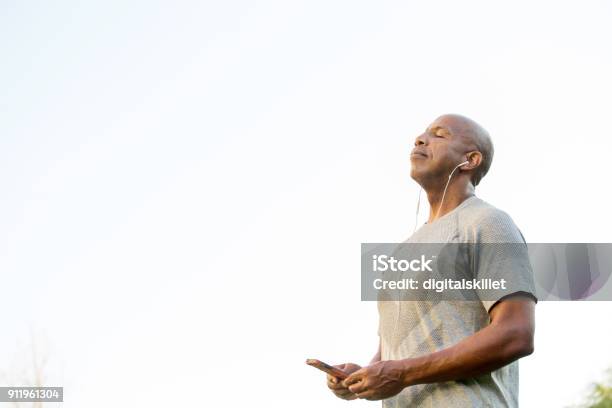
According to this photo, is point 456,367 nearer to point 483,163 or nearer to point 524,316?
point 524,316

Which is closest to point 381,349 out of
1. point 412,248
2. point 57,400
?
point 412,248

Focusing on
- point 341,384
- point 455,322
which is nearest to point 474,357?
point 455,322

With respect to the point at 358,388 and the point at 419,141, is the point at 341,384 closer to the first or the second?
the point at 358,388

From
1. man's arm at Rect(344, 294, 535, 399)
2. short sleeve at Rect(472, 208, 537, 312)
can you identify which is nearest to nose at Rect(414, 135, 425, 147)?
short sleeve at Rect(472, 208, 537, 312)

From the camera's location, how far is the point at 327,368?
216cm

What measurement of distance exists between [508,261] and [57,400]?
4527mm

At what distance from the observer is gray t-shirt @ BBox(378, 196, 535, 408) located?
220 cm

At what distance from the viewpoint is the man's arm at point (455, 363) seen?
2084 millimetres

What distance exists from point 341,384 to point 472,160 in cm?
98

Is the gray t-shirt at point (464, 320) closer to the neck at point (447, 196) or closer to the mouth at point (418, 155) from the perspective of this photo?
the neck at point (447, 196)

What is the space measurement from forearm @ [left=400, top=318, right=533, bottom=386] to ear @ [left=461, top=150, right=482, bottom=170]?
784mm

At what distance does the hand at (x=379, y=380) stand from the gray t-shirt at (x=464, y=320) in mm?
195

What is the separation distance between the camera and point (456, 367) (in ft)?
6.91

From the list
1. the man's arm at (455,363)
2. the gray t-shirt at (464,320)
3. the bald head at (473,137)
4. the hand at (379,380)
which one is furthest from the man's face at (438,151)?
the hand at (379,380)
